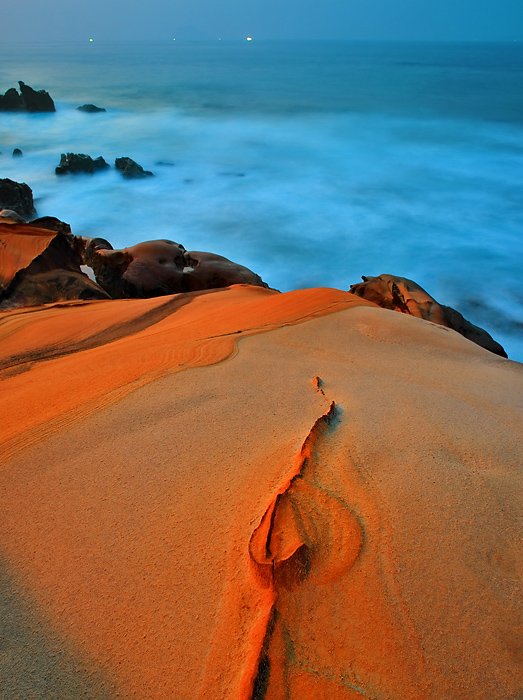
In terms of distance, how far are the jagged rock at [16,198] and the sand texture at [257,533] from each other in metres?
8.57

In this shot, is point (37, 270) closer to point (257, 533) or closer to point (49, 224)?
point (49, 224)

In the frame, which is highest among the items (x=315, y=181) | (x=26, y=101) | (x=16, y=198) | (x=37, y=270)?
(x=26, y=101)

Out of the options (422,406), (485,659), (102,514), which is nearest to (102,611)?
(102,514)

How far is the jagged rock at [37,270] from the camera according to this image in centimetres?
478

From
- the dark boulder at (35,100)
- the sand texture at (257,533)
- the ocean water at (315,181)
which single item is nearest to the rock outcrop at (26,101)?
the dark boulder at (35,100)

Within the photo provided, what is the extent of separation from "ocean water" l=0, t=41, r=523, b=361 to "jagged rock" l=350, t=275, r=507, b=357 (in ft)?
6.16

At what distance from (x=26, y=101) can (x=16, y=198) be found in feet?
68.2

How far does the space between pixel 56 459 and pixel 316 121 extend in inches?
1018

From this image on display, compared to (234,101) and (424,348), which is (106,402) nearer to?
(424,348)

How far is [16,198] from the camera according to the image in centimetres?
1025

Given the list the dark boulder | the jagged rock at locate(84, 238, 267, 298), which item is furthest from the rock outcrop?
the jagged rock at locate(84, 238, 267, 298)

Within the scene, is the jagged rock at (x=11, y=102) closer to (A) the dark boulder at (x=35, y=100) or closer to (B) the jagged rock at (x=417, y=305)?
(A) the dark boulder at (x=35, y=100)

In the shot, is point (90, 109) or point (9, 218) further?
point (90, 109)

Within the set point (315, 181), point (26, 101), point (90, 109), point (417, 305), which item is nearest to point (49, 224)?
point (417, 305)
